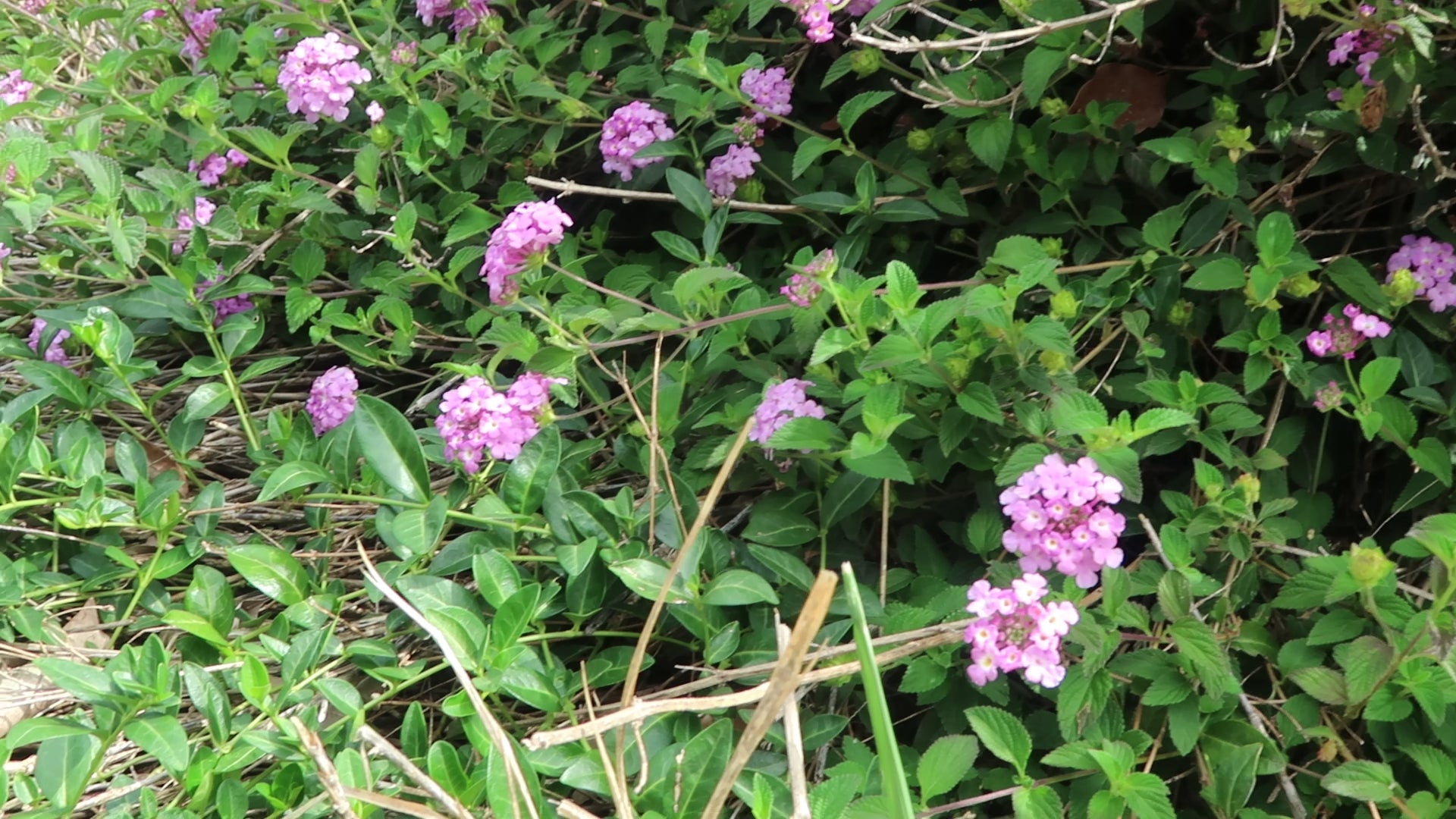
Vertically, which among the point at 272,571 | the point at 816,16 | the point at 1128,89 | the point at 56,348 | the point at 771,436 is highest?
the point at 816,16

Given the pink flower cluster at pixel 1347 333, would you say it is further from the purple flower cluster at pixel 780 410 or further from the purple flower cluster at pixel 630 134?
the purple flower cluster at pixel 630 134

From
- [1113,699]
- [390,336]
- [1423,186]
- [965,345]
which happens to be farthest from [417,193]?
[1423,186]

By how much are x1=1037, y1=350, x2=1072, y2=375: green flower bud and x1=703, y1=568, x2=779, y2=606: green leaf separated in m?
0.45

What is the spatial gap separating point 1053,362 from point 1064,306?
0.09 metres

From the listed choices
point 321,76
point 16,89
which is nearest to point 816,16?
point 321,76

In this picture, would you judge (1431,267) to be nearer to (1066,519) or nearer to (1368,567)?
(1368,567)

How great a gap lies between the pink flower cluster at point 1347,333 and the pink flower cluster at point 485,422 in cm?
105

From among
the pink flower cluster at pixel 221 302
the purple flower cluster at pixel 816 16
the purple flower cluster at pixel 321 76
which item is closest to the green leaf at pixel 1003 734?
the purple flower cluster at pixel 816 16

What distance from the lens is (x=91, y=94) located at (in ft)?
7.24

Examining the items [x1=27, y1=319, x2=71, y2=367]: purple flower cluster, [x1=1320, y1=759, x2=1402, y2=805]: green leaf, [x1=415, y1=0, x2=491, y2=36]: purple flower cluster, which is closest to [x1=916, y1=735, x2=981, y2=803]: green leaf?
[x1=1320, y1=759, x2=1402, y2=805]: green leaf

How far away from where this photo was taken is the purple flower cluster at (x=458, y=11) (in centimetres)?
209

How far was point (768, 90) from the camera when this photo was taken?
6.21ft

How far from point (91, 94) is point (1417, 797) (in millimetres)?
2507

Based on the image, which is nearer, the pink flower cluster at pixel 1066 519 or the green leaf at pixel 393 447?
the pink flower cluster at pixel 1066 519
